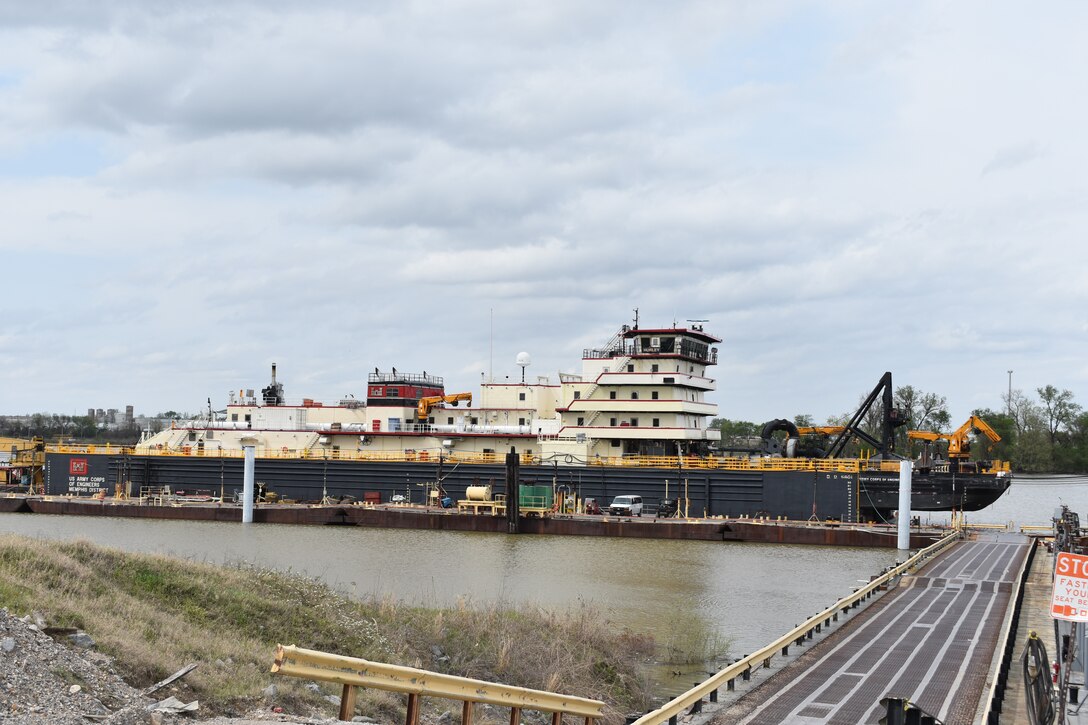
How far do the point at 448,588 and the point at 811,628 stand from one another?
14716 mm

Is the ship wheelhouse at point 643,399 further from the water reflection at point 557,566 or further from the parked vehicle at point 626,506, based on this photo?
the water reflection at point 557,566

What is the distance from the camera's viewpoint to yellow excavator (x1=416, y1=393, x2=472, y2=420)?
218 ft

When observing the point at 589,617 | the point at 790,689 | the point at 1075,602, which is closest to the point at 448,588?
the point at 589,617

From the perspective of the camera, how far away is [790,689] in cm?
1928

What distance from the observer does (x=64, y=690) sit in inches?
492

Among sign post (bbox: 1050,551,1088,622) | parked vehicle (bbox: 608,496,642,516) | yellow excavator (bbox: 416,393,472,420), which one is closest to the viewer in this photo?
sign post (bbox: 1050,551,1088,622)

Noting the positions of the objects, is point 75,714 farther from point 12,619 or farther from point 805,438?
point 805,438

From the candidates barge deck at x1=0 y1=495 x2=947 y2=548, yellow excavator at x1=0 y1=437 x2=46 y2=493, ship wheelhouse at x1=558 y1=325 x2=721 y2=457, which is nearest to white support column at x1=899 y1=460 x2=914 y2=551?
barge deck at x1=0 y1=495 x2=947 y2=548

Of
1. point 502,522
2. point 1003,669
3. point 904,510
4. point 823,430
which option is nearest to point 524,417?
point 502,522

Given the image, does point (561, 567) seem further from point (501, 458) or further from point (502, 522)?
point (501, 458)

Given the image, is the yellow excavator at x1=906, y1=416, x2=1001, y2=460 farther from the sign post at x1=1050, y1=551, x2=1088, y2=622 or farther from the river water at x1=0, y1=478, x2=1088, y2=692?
the sign post at x1=1050, y1=551, x2=1088, y2=622

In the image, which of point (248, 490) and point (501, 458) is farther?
point (501, 458)

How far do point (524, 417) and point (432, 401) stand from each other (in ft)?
19.7

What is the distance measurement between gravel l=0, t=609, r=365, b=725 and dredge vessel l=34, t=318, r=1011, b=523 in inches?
1785
